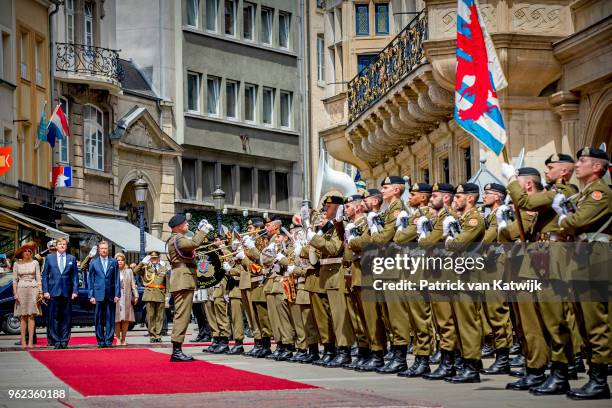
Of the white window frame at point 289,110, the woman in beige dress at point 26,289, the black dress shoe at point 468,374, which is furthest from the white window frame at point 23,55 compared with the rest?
the black dress shoe at point 468,374

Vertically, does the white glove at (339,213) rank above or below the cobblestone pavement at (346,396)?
above

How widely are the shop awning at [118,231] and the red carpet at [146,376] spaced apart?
82.8ft

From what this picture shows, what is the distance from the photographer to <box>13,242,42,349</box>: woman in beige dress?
987 inches

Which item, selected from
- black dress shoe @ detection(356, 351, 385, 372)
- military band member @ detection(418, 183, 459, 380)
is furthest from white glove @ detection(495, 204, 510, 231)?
black dress shoe @ detection(356, 351, 385, 372)

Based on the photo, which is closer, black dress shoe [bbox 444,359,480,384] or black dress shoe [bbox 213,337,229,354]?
black dress shoe [bbox 444,359,480,384]

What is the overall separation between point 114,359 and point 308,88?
4273 centimetres

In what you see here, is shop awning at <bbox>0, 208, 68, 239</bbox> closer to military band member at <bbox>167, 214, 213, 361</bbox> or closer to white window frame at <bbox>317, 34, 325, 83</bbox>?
military band member at <bbox>167, 214, 213, 361</bbox>

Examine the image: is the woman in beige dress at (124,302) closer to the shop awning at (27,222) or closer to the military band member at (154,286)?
the military band member at (154,286)

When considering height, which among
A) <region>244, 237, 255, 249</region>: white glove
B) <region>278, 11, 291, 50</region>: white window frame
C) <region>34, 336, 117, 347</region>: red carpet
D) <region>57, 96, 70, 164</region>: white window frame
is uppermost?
<region>278, 11, 291, 50</region>: white window frame

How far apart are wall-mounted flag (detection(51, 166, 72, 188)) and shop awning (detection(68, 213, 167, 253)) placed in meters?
1.04

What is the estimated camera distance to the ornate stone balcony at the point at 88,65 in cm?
4781

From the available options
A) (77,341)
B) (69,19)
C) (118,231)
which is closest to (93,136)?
(118,231)

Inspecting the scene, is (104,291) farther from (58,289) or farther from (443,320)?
(443,320)

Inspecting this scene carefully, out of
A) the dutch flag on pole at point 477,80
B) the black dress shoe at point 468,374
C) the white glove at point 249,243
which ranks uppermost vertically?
the dutch flag on pole at point 477,80
